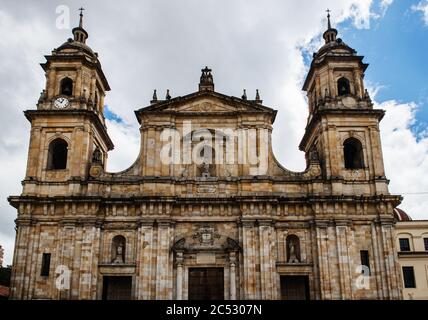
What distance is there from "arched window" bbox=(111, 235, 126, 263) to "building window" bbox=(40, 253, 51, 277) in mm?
3515

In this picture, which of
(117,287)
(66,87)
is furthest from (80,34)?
(117,287)

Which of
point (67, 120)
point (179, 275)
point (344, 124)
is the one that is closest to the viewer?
point (179, 275)

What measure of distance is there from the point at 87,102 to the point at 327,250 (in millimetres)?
17020

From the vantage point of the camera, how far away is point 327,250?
29156 mm

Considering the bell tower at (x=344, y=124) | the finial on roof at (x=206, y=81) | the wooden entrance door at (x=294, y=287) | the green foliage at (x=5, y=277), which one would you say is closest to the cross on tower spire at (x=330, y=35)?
the bell tower at (x=344, y=124)

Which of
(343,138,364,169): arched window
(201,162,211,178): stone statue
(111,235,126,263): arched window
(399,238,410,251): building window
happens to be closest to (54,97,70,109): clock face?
(111,235,126,263): arched window

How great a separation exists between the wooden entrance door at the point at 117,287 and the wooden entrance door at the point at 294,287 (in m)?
8.72

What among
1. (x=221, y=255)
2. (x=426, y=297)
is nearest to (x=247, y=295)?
(x=221, y=255)

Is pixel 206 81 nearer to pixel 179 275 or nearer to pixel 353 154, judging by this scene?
pixel 353 154

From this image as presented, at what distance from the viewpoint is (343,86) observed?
34000 millimetres

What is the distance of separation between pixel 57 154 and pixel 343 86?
62.3 ft

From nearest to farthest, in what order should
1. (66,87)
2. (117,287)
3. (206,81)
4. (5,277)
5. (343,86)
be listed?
1. (117,287)
2. (66,87)
3. (206,81)
4. (343,86)
5. (5,277)

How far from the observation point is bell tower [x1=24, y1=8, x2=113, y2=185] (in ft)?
102

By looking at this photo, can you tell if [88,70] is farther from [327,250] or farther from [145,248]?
[327,250]
